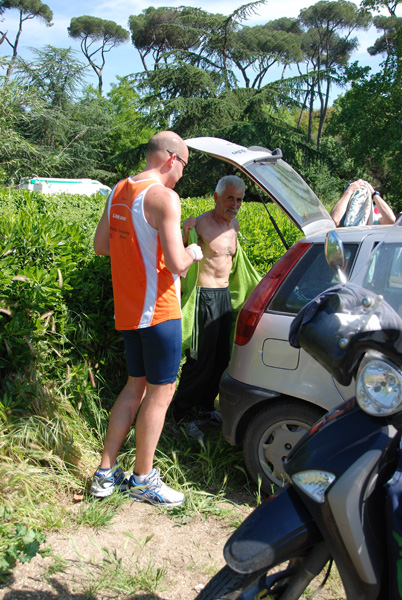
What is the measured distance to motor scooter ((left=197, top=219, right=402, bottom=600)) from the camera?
145cm

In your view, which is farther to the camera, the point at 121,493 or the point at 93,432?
the point at 93,432

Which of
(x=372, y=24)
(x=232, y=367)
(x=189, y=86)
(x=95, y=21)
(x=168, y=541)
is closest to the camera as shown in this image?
(x=168, y=541)

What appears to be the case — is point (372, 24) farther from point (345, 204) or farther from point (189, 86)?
→ point (345, 204)

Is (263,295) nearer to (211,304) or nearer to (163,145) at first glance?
(211,304)

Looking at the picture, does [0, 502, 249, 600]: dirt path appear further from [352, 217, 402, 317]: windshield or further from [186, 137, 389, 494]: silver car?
[352, 217, 402, 317]: windshield

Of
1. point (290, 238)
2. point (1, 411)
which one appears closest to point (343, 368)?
point (1, 411)

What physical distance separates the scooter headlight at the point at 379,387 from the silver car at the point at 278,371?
1.41m

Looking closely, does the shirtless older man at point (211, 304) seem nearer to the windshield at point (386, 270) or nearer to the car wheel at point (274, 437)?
the car wheel at point (274, 437)

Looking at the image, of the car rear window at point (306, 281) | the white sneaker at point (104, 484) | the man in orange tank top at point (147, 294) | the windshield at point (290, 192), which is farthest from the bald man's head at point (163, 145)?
the white sneaker at point (104, 484)

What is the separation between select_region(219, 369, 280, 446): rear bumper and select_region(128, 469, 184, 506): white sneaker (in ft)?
1.55

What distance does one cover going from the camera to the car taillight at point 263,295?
3.14m

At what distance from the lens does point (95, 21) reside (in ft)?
203

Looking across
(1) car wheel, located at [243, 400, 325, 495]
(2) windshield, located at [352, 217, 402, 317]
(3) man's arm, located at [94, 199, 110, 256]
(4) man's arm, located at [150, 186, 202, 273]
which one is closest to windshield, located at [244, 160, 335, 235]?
(4) man's arm, located at [150, 186, 202, 273]

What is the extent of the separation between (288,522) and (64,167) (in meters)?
31.5
